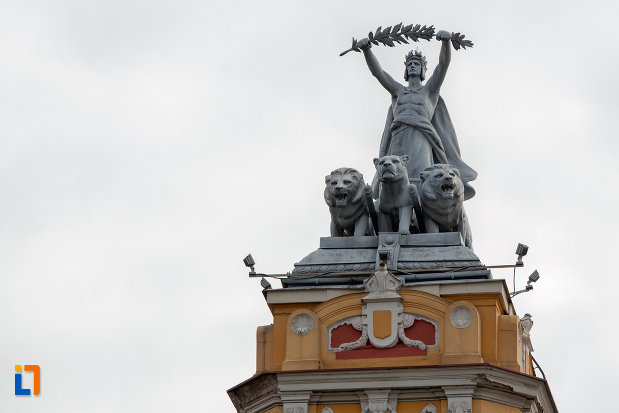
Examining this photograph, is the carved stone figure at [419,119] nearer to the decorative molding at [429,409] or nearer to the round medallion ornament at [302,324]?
the round medallion ornament at [302,324]

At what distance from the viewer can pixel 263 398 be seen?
141ft

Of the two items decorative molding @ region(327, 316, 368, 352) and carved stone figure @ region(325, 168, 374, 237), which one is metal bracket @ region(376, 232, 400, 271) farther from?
decorative molding @ region(327, 316, 368, 352)

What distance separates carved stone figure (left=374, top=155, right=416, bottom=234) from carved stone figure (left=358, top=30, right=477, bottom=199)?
1824 mm

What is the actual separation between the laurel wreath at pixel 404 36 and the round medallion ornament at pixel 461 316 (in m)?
6.93

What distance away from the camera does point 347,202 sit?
148ft

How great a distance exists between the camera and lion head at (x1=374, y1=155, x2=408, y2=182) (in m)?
44.8

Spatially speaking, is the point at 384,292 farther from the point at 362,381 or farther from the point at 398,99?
the point at 398,99

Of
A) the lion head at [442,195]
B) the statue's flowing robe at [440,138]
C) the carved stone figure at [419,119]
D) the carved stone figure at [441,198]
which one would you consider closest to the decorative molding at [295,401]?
the carved stone figure at [441,198]

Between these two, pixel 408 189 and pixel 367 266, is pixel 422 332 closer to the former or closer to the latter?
pixel 367 266

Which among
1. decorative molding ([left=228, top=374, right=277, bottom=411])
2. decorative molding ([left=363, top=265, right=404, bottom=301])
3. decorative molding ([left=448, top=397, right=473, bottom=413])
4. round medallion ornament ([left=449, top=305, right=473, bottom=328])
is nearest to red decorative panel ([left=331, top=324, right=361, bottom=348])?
decorative molding ([left=363, top=265, right=404, bottom=301])

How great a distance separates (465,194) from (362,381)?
22.5 ft

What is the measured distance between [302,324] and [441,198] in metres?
4.21

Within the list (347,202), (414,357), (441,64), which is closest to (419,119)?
(441,64)

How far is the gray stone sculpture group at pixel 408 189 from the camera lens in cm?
4491
